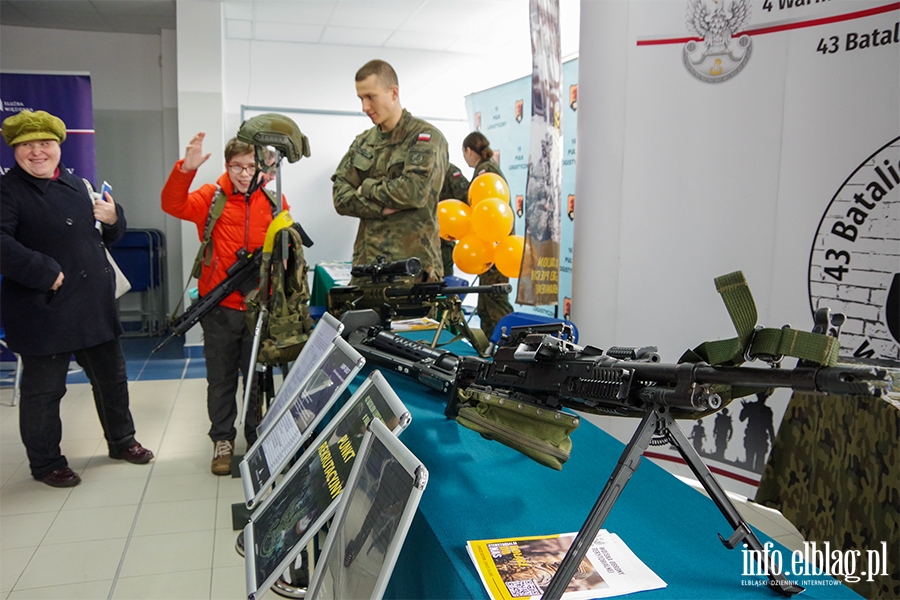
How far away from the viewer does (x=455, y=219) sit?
169 inches

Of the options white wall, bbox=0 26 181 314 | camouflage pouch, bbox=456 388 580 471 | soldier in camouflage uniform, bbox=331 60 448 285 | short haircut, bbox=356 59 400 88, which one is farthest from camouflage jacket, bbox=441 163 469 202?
camouflage pouch, bbox=456 388 580 471

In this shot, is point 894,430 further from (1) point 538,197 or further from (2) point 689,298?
(1) point 538,197

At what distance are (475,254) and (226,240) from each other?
165cm

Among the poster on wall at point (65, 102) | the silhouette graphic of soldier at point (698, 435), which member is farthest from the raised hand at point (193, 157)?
the poster on wall at point (65, 102)

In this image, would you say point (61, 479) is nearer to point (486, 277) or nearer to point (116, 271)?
point (116, 271)

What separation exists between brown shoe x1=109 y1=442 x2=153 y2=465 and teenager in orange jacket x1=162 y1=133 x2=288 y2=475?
0.44 metres

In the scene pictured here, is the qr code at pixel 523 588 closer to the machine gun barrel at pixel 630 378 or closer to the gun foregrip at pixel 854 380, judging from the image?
the machine gun barrel at pixel 630 378

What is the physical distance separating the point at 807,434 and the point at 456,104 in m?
6.36

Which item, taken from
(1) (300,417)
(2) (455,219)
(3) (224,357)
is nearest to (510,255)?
(2) (455,219)

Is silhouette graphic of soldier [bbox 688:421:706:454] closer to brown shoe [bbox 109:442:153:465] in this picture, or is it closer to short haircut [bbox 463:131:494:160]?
short haircut [bbox 463:131:494:160]

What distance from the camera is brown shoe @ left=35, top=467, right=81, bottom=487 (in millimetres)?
3049

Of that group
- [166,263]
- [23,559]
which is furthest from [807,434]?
[166,263]

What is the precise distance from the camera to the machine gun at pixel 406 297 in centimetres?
246

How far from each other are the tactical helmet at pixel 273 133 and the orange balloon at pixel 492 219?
1.50 m
